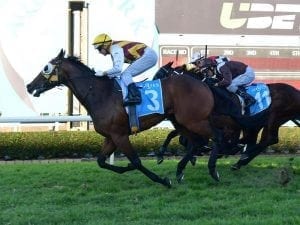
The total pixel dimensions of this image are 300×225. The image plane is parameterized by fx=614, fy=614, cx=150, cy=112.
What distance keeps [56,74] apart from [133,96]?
1015 millimetres

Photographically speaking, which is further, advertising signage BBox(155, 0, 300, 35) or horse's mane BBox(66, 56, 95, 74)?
advertising signage BBox(155, 0, 300, 35)

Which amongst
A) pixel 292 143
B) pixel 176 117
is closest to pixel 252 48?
pixel 292 143

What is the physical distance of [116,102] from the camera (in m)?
7.04

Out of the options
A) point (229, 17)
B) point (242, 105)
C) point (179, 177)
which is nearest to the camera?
point (179, 177)

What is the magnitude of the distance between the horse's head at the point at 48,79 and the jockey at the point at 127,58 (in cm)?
47

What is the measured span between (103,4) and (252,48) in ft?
14.4

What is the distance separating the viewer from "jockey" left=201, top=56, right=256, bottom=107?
8016 millimetres

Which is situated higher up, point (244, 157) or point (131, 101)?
point (131, 101)

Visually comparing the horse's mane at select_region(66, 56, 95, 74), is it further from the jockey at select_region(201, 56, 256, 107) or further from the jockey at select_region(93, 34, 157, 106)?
the jockey at select_region(201, 56, 256, 107)

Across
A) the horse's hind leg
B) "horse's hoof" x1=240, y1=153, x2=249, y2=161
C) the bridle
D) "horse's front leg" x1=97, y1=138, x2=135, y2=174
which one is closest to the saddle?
the horse's hind leg

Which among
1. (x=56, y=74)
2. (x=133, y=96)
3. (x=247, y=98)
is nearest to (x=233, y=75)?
(x=247, y=98)

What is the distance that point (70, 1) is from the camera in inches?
619

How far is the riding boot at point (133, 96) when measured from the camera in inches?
273

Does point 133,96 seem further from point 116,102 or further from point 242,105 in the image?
point 242,105
